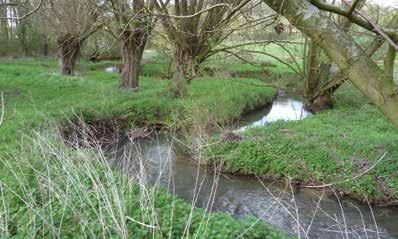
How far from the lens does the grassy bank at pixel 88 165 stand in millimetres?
4047

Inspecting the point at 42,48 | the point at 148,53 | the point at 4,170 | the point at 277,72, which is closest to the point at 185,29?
the point at 4,170

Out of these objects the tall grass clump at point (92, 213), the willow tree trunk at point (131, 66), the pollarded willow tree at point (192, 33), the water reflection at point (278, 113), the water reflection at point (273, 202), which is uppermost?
the pollarded willow tree at point (192, 33)

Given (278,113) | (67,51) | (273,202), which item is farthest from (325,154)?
(67,51)

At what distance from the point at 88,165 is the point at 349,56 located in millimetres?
2593

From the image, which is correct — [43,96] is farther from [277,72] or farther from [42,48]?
[42,48]

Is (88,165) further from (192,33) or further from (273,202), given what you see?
(192,33)

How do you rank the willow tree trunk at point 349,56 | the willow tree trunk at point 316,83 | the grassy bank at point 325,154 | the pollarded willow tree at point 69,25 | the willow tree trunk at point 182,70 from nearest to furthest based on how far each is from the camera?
the willow tree trunk at point 349,56
the grassy bank at point 325,154
the willow tree trunk at point 182,70
the willow tree trunk at point 316,83
the pollarded willow tree at point 69,25

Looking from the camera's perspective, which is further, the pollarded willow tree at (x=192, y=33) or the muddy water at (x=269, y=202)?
A: the pollarded willow tree at (x=192, y=33)

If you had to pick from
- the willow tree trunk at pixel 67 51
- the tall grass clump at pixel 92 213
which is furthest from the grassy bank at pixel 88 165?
the willow tree trunk at pixel 67 51

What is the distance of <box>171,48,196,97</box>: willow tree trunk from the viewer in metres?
13.4

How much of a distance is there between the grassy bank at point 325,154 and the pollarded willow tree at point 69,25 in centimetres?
746

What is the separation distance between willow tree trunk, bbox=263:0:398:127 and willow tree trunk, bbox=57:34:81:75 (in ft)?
56.2

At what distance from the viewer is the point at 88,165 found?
407cm

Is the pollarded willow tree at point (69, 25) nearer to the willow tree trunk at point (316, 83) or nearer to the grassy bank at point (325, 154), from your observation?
the willow tree trunk at point (316, 83)
